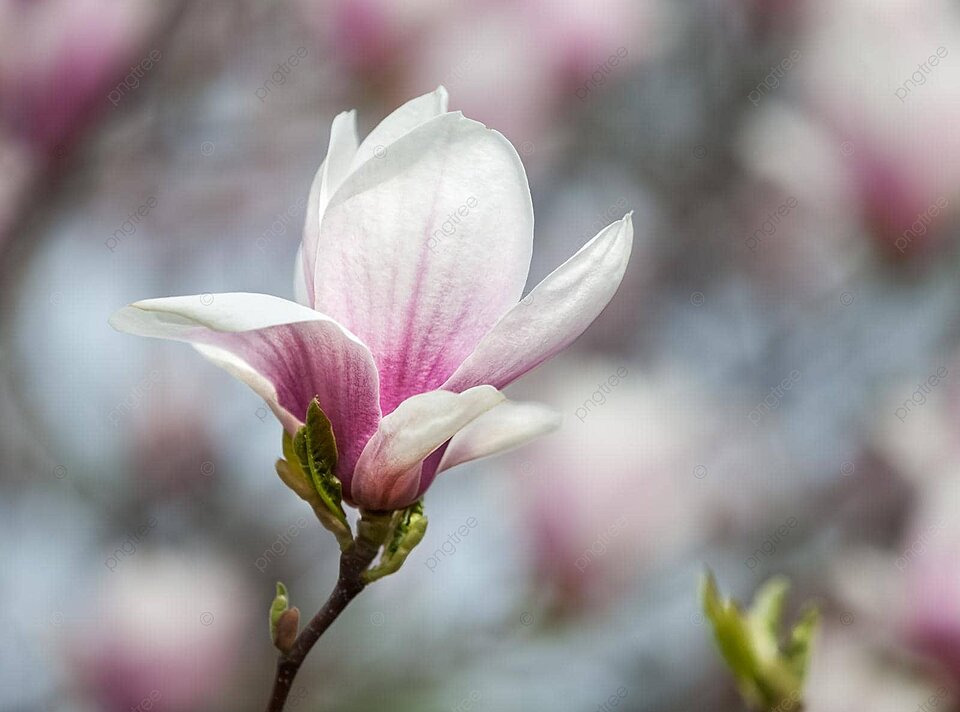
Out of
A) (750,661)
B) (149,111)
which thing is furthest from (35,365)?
(750,661)

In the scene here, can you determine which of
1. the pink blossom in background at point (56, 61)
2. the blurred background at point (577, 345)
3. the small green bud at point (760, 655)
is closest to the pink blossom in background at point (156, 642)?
the blurred background at point (577, 345)

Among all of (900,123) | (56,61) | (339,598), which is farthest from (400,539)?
(900,123)

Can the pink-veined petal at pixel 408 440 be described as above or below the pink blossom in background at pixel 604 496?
above

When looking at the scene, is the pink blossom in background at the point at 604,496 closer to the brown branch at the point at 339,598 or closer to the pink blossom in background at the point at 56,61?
the pink blossom in background at the point at 56,61

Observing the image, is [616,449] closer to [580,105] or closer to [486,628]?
[486,628]

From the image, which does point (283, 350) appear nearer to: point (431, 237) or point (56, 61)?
point (431, 237)

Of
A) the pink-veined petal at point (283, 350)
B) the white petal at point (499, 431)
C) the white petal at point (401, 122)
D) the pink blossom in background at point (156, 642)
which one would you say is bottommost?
Answer: the pink blossom in background at point (156, 642)

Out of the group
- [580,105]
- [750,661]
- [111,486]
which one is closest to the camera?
[750,661]

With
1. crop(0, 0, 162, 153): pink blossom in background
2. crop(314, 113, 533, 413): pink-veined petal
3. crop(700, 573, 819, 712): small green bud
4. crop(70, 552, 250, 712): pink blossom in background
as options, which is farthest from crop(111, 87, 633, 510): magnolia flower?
crop(70, 552, 250, 712): pink blossom in background
